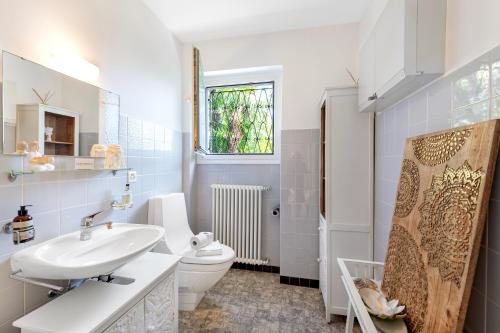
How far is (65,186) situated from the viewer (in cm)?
120

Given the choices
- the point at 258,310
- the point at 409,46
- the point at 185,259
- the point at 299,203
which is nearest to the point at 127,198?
the point at 185,259

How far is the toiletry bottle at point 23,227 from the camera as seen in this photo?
939 millimetres

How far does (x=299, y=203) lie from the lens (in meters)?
2.16

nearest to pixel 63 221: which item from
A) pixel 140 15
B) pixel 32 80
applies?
pixel 32 80

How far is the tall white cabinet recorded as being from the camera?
1.62 metres

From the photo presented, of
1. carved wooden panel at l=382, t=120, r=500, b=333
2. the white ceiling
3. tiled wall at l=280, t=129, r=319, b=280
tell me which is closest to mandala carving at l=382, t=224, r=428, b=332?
carved wooden panel at l=382, t=120, r=500, b=333

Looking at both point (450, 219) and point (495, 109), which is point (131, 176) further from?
point (495, 109)

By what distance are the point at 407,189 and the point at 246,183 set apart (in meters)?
1.66

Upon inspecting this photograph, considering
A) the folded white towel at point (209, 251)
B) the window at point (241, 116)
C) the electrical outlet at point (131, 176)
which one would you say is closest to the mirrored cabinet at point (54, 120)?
the electrical outlet at point (131, 176)

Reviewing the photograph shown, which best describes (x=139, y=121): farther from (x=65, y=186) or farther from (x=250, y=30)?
(x=250, y=30)

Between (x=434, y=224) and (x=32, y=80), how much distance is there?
71.2 inches

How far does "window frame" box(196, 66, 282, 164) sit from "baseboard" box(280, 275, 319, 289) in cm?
117

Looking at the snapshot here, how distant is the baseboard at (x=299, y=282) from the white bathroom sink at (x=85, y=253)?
4.75 ft

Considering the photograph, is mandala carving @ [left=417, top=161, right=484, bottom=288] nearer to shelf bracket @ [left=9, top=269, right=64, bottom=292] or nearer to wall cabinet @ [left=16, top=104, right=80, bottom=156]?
shelf bracket @ [left=9, top=269, right=64, bottom=292]
